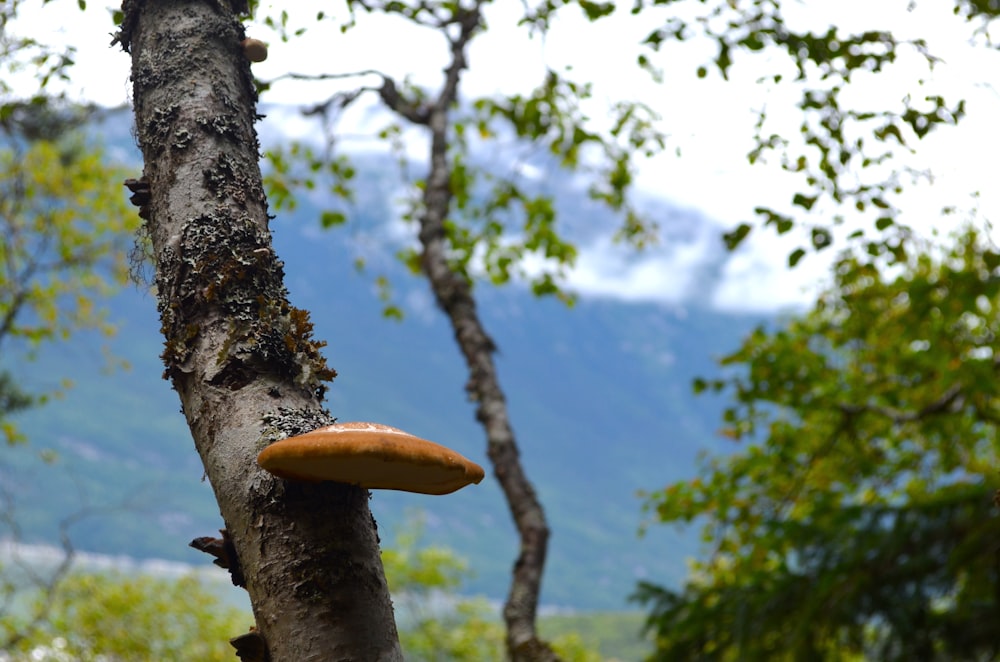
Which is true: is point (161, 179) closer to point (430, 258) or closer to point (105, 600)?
point (430, 258)

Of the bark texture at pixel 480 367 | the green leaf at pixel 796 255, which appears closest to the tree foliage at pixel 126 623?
Result: the bark texture at pixel 480 367

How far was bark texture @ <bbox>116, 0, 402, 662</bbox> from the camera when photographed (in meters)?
1.49

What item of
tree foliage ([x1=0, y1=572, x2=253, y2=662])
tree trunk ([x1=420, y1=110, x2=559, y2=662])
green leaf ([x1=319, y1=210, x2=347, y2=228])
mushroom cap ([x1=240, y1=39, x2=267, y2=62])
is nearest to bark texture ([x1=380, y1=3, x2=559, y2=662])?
tree trunk ([x1=420, y1=110, x2=559, y2=662])

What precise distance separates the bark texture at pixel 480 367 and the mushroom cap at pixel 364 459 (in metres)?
2.73

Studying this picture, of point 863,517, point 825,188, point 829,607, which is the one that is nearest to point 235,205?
point 825,188

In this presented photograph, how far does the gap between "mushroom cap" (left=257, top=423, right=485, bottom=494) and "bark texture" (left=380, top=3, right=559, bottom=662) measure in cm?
273

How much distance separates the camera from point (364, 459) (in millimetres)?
1522

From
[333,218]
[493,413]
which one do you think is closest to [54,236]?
[333,218]

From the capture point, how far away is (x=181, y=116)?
6.72ft

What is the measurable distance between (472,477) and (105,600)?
30198 millimetres

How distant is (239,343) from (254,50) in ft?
3.28

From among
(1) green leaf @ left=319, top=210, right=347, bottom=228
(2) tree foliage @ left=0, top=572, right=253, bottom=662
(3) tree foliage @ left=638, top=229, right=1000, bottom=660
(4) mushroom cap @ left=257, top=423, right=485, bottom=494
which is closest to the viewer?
(4) mushroom cap @ left=257, top=423, right=485, bottom=494

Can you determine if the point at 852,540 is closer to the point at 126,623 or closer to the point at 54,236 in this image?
the point at 54,236

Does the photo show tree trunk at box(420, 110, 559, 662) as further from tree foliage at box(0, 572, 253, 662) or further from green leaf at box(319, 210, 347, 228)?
tree foliage at box(0, 572, 253, 662)
